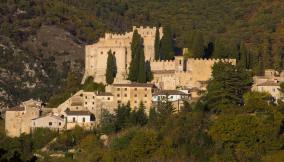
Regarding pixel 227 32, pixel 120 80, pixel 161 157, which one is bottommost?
pixel 161 157

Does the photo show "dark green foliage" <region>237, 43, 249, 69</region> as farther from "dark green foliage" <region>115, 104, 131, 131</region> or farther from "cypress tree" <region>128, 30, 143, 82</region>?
"dark green foliage" <region>115, 104, 131, 131</region>

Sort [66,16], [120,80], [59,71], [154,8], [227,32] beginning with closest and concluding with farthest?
[120,80] → [59,71] → [227,32] → [66,16] → [154,8]

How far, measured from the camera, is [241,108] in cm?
6225

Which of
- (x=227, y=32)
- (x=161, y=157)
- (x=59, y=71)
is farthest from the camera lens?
(x=227, y=32)

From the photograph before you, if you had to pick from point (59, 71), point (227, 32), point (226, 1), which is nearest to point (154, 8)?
point (226, 1)

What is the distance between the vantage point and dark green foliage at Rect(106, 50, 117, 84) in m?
66.7

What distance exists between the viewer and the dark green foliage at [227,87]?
62688 mm

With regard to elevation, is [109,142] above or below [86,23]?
below

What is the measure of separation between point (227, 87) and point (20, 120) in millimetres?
11173

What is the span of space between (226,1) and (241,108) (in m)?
53.1

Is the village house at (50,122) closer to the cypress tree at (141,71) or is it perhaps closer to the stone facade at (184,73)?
the cypress tree at (141,71)

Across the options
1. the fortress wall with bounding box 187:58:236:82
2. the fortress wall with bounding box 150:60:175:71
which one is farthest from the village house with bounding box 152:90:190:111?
the fortress wall with bounding box 150:60:175:71

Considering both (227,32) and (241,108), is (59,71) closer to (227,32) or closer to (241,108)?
(227,32)

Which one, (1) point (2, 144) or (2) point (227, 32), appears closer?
(1) point (2, 144)
